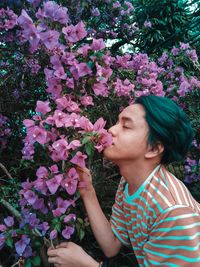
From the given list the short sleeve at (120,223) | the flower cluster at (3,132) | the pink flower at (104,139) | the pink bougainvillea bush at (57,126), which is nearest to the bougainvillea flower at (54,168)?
the pink bougainvillea bush at (57,126)

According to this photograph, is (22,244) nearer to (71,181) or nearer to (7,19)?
(71,181)

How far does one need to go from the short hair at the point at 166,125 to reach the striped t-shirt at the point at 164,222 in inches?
5.7

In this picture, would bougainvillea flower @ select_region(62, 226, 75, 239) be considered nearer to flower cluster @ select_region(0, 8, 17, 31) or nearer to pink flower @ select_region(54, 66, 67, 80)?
pink flower @ select_region(54, 66, 67, 80)

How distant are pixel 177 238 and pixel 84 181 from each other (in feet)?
1.79

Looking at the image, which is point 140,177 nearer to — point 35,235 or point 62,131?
point 62,131

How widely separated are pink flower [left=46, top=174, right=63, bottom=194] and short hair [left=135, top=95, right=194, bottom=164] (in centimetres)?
44

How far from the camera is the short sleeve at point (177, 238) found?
134 centimetres

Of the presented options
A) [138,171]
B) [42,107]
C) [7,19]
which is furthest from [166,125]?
[7,19]

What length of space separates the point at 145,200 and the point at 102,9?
2.78 meters

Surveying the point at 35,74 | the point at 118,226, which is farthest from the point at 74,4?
Result: the point at 118,226

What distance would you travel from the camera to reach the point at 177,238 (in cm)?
135

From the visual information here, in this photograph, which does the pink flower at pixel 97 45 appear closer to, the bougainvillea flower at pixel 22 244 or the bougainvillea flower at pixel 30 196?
the bougainvillea flower at pixel 30 196

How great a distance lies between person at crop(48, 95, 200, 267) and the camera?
1365 mm

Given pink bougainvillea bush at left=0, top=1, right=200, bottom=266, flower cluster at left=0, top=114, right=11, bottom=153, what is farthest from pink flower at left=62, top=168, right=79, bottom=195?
flower cluster at left=0, top=114, right=11, bottom=153
